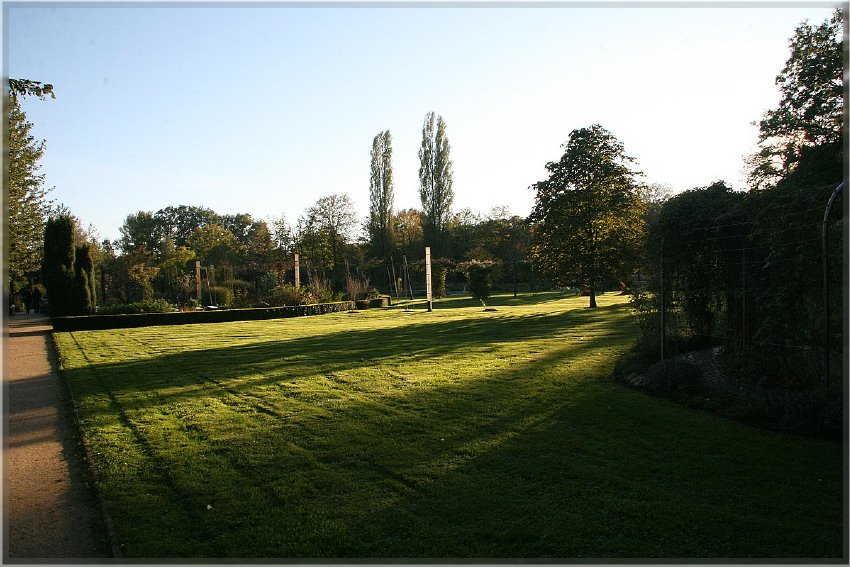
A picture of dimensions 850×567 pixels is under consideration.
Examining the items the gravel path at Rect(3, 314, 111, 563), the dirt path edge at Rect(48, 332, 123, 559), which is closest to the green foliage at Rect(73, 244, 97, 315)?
the dirt path edge at Rect(48, 332, 123, 559)

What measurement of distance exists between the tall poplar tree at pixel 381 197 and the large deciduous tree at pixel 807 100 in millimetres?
28376

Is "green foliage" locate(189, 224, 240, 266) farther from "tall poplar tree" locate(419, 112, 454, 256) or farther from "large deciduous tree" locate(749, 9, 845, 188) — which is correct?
"large deciduous tree" locate(749, 9, 845, 188)

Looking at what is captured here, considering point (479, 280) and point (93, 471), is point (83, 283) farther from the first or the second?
point (93, 471)

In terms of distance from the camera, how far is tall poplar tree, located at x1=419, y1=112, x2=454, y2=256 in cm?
4753

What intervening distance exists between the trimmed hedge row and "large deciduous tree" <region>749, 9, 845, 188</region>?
60.5ft

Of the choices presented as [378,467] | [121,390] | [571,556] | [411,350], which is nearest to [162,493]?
[378,467]

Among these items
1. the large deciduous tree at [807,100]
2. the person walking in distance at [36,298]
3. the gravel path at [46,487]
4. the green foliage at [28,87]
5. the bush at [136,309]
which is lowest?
the gravel path at [46,487]

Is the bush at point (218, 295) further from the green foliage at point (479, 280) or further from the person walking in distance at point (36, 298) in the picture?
the green foliage at point (479, 280)

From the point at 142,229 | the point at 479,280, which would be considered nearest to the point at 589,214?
the point at 479,280

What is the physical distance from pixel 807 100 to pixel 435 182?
30394 mm

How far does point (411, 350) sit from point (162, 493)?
7.75m

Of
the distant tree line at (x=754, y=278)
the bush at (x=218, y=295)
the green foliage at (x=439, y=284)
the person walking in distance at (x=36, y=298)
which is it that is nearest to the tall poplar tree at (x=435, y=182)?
the green foliage at (x=439, y=284)

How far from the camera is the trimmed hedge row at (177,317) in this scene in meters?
19.3

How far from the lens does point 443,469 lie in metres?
4.60
